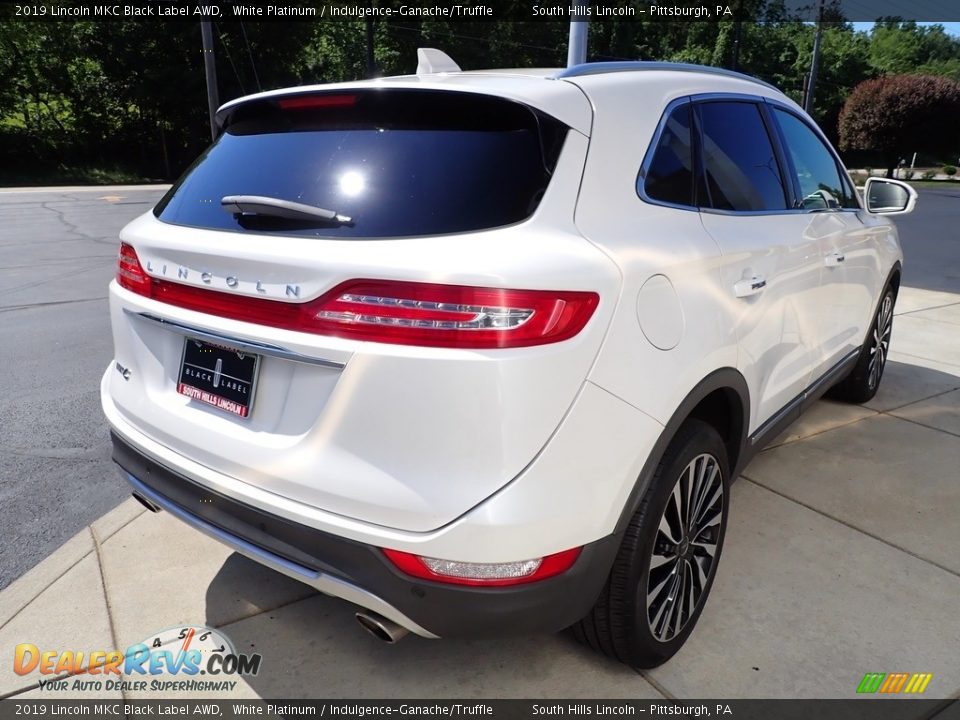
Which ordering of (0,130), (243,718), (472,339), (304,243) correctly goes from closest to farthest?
1. (472,339)
2. (304,243)
3. (243,718)
4. (0,130)

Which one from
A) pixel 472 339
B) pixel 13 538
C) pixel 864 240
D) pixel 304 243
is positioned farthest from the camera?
pixel 864 240

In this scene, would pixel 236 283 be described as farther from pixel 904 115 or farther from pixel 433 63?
pixel 904 115

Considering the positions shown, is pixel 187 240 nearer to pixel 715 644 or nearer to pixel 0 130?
pixel 715 644

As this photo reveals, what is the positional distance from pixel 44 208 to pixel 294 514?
792 inches

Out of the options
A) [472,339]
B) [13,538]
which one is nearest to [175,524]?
[13,538]

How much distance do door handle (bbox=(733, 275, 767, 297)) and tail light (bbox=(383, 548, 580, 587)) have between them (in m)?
1.13

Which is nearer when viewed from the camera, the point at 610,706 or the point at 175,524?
the point at 610,706

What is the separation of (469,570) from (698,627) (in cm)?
120

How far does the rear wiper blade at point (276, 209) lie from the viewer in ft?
6.08

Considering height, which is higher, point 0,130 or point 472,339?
point 472,339

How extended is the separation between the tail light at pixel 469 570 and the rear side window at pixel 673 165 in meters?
1.09

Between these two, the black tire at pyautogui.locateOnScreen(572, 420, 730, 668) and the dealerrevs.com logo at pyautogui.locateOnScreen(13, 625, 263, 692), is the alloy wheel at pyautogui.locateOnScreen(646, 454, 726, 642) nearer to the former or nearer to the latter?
the black tire at pyautogui.locateOnScreen(572, 420, 730, 668)

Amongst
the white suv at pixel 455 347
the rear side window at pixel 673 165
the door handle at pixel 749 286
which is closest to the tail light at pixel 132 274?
the white suv at pixel 455 347

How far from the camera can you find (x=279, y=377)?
184 cm
